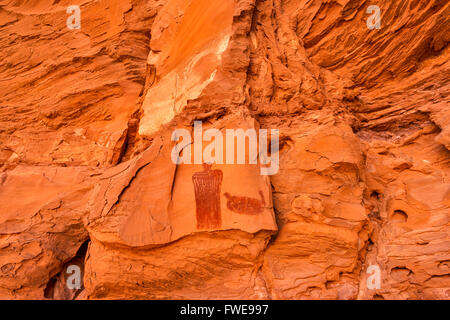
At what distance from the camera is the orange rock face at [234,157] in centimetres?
324

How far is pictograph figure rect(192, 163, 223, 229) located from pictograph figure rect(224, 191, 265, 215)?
15 centimetres

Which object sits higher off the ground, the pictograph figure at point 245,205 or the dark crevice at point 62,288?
the pictograph figure at point 245,205

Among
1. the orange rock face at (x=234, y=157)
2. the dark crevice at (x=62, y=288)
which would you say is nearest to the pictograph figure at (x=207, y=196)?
the orange rock face at (x=234, y=157)

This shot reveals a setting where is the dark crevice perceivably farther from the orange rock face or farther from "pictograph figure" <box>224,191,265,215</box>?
"pictograph figure" <box>224,191,265,215</box>

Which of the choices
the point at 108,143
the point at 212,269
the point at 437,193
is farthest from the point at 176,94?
the point at 437,193

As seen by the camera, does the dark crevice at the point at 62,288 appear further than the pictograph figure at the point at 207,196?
Yes

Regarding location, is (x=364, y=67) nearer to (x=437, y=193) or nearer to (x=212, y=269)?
(x=437, y=193)

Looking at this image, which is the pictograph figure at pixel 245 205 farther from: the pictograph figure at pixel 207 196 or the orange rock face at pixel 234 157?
the pictograph figure at pixel 207 196

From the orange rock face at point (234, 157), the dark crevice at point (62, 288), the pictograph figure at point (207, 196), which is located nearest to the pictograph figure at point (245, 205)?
the orange rock face at point (234, 157)

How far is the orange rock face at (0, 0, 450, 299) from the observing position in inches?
127

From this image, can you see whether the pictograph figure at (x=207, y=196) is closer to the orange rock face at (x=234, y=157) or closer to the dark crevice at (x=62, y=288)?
the orange rock face at (x=234, y=157)

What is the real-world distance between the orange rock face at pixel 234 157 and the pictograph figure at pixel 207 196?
0.02 metres

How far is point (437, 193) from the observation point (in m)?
3.39

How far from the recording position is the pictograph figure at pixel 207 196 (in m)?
3.24
